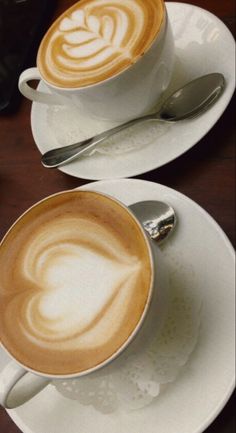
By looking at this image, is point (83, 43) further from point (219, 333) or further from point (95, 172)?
point (219, 333)

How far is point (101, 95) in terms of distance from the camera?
1.62 ft

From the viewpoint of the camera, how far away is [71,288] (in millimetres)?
381

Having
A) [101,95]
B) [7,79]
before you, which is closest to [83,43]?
[101,95]

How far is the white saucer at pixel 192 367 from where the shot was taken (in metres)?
0.37

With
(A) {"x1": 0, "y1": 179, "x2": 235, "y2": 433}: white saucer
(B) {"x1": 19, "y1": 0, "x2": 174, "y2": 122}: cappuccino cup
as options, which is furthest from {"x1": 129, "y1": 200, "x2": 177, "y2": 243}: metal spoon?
(B) {"x1": 19, "y1": 0, "x2": 174, "y2": 122}: cappuccino cup

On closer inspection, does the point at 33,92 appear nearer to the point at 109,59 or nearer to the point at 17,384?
the point at 109,59

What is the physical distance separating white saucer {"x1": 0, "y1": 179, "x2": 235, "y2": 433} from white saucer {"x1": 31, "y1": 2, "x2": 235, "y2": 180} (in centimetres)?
6

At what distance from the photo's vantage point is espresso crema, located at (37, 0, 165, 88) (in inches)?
19.5

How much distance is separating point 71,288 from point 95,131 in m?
0.24

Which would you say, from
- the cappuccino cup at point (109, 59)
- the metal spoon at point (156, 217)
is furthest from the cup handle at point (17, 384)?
the cappuccino cup at point (109, 59)

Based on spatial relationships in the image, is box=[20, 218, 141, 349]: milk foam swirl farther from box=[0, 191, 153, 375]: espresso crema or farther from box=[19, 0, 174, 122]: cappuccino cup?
box=[19, 0, 174, 122]: cappuccino cup

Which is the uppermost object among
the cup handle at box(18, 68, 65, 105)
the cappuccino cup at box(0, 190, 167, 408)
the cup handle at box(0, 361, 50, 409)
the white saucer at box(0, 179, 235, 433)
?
the cup handle at box(18, 68, 65, 105)

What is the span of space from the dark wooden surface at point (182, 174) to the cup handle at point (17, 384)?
8cm

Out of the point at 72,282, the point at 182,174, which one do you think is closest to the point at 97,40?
the point at 182,174
